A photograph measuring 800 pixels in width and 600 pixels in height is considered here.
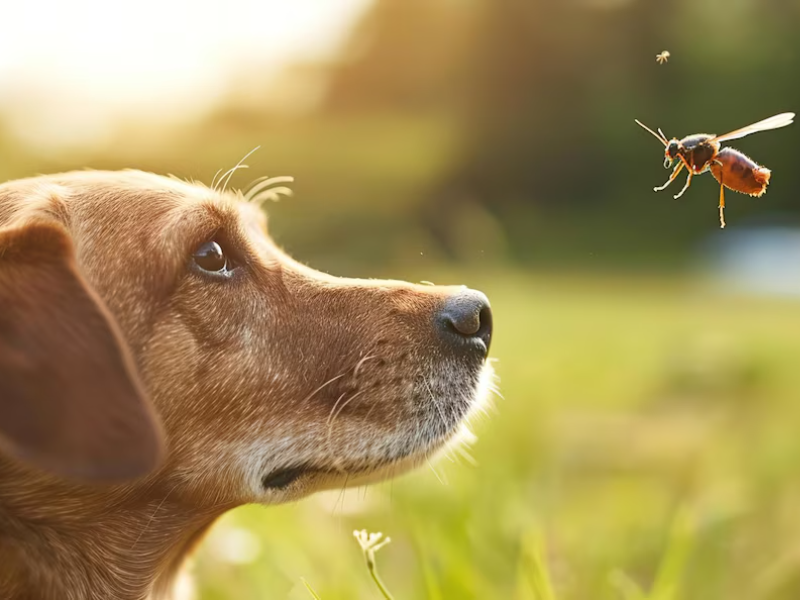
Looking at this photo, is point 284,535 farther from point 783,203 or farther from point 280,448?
point 783,203

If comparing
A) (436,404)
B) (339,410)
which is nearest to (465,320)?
(436,404)

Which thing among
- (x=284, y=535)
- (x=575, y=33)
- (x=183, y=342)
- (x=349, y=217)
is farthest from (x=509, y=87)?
(x=183, y=342)

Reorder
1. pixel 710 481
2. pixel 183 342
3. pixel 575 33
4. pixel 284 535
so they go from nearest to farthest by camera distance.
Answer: pixel 183 342
pixel 284 535
pixel 710 481
pixel 575 33

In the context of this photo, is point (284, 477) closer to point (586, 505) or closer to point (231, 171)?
point (231, 171)

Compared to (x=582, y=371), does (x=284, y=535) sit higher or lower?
higher

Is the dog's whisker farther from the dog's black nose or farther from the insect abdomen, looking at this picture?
the insect abdomen

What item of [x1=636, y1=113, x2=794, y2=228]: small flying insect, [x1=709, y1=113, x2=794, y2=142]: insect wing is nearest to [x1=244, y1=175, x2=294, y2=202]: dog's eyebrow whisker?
[x1=636, y1=113, x2=794, y2=228]: small flying insect
